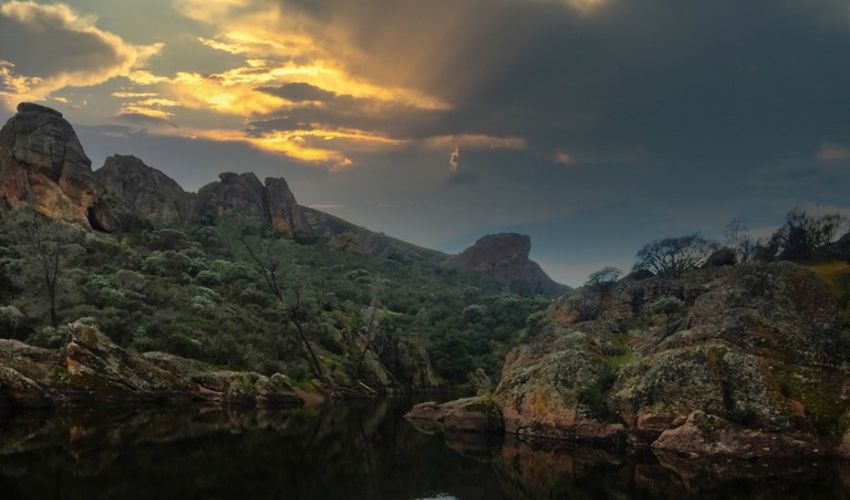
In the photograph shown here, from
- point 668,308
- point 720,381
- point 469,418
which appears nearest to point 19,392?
point 469,418

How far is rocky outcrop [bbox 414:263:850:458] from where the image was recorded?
38.0 metres

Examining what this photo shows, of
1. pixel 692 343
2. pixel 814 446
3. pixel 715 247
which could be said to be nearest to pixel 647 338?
pixel 692 343

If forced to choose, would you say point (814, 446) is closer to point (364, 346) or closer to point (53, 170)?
point (364, 346)

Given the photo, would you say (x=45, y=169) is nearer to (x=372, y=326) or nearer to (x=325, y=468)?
(x=372, y=326)

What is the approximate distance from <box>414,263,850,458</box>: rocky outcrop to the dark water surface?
2837 mm

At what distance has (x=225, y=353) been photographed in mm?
73562

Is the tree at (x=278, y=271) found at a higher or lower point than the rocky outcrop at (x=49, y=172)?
lower

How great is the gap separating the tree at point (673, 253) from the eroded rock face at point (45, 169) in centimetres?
11813

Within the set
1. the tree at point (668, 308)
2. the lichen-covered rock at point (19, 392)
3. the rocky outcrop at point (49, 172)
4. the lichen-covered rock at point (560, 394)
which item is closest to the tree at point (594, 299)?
the tree at point (668, 308)

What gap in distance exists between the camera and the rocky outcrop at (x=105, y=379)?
161 feet

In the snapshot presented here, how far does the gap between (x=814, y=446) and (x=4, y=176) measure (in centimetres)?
14342

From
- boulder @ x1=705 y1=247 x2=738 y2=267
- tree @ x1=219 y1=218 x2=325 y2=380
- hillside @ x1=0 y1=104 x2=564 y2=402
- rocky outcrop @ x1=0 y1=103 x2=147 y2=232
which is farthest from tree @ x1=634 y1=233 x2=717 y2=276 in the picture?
rocky outcrop @ x1=0 y1=103 x2=147 y2=232

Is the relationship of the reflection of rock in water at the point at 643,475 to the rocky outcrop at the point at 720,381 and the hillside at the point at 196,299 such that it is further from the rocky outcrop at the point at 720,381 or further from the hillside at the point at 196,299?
the hillside at the point at 196,299

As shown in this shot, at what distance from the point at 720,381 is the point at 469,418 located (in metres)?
20.3
